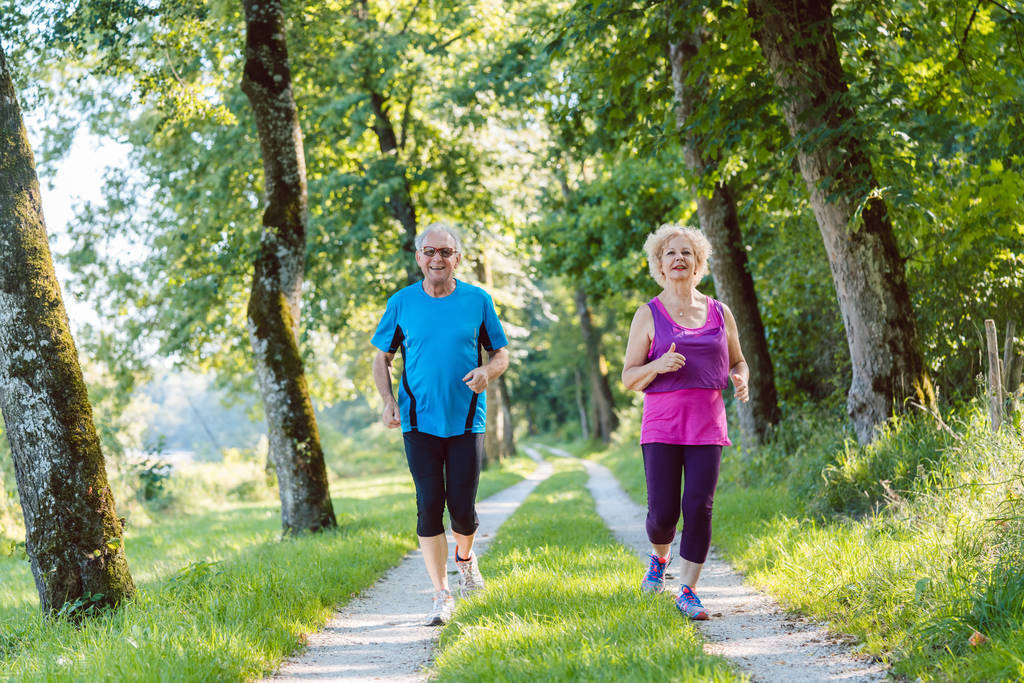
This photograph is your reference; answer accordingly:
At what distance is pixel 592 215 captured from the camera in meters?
19.8

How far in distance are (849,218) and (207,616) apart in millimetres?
6308

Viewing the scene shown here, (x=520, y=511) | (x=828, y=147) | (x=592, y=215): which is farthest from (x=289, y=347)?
(x=592, y=215)

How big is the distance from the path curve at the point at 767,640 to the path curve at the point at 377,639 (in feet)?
5.20

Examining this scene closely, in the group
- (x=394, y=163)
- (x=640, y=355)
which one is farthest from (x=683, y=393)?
(x=394, y=163)

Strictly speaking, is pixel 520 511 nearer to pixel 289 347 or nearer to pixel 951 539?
pixel 289 347

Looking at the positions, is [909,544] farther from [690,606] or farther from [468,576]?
[468,576]

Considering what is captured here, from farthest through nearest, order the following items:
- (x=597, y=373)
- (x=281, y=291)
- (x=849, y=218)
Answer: (x=597, y=373)
(x=281, y=291)
(x=849, y=218)

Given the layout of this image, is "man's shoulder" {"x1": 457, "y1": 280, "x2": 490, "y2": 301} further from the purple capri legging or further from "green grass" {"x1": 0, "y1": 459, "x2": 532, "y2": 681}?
"green grass" {"x1": 0, "y1": 459, "x2": 532, "y2": 681}

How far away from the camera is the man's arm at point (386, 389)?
527 centimetres

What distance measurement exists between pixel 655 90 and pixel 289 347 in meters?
5.46

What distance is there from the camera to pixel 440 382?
526 centimetres

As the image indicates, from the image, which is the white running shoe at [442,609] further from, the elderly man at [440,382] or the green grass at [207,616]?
the green grass at [207,616]

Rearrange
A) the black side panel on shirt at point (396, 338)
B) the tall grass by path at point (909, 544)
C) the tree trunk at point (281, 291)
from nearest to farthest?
1. the tall grass by path at point (909, 544)
2. the black side panel on shirt at point (396, 338)
3. the tree trunk at point (281, 291)

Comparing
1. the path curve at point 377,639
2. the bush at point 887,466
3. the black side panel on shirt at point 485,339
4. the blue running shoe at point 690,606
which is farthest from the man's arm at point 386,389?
the bush at point 887,466
